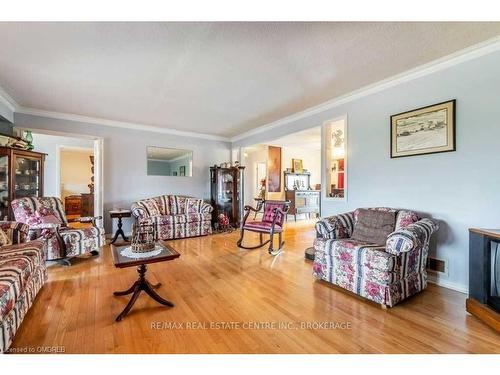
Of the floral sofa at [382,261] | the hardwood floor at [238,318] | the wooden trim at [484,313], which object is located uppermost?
the floral sofa at [382,261]

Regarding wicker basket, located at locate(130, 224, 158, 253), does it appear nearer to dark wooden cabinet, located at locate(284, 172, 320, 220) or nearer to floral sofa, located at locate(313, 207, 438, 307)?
floral sofa, located at locate(313, 207, 438, 307)

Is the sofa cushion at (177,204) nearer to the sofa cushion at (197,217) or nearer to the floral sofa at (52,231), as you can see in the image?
the sofa cushion at (197,217)

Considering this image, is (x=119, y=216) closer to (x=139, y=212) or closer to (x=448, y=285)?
(x=139, y=212)

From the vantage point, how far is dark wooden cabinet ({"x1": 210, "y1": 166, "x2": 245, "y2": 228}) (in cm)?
565

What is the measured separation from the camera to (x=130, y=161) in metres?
4.89

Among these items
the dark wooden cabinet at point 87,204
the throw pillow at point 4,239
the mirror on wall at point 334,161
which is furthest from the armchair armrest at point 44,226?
the dark wooden cabinet at point 87,204

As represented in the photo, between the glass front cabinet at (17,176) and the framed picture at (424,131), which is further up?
the framed picture at (424,131)

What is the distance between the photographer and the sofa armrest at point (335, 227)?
2596 mm

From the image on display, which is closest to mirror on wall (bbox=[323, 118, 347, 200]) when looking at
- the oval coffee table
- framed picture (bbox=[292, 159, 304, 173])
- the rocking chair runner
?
the rocking chair runner

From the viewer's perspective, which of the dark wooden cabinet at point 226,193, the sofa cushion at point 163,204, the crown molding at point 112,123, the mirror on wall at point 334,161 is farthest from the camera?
the dark wooden cabinet at point 226,193

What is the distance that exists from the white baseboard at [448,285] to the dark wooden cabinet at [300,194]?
4521 millimetres

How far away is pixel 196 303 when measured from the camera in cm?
207
